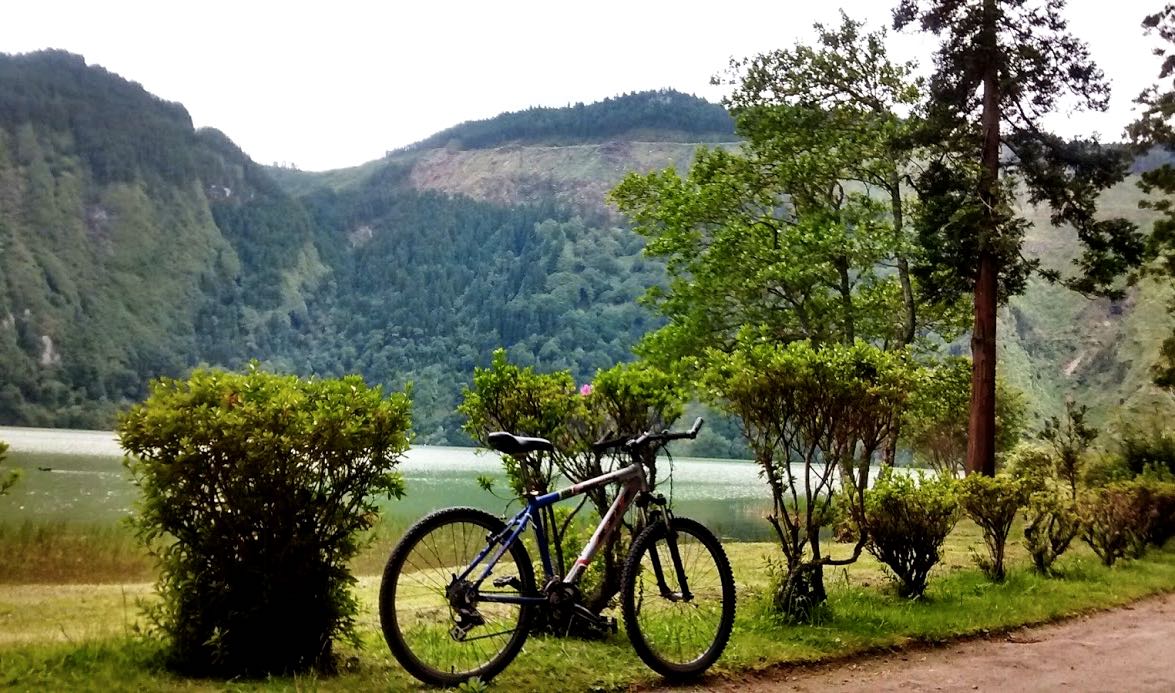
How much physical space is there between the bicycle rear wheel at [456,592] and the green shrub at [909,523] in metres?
4.94

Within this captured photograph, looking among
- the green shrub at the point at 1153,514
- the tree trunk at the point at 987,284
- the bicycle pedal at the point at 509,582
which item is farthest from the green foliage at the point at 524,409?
the tree trunk at the point at 987,284

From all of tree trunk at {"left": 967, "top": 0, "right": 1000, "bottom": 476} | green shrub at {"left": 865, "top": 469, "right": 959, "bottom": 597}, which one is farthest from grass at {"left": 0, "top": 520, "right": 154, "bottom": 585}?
tree trunk at {"left": 967, "top": 0, "right": 1000, "bottom": 476}

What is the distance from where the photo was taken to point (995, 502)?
33.7 feet

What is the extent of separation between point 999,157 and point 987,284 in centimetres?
352

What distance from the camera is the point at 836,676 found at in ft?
19.6

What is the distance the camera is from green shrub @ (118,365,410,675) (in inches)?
179

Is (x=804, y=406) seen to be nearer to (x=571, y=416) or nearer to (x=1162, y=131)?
(x=571, y=416)

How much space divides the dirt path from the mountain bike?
545 mm

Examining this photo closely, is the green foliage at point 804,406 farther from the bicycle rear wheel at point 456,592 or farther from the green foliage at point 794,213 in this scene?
the green foliage at point 794,213

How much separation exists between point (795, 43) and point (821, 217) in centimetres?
517

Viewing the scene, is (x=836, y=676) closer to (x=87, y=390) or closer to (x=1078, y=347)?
(x=1078, y=347)

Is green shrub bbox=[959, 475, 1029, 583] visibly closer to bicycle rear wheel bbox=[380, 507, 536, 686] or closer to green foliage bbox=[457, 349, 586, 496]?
green foliage bbox=[457, 349, 586, 496]

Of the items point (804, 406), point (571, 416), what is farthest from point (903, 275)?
point (571, 416)

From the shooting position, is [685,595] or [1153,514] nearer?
[685,595]
